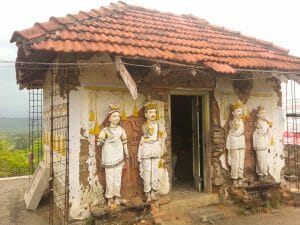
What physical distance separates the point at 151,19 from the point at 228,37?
2.19 meters

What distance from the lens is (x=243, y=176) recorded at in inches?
285

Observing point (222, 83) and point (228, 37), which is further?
point (228, 37)

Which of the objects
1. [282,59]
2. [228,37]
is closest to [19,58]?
[228,37]

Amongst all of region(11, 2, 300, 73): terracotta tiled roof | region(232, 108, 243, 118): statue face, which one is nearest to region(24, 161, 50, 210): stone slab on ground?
region(11, 2, 300, 73): terracotta tiled roof

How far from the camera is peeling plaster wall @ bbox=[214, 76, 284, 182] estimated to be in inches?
280

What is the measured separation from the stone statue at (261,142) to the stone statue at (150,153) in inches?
105

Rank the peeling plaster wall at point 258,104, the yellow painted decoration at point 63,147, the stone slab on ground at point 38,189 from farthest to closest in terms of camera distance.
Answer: the peeling plaster wall at point 258,104
the stone slab on ground at point 38,189
the yellow painted decoration at point 63,147

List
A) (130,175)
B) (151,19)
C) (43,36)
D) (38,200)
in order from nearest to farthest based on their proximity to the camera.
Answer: (43,36) → (130,175) → (38,200) → (151,19)

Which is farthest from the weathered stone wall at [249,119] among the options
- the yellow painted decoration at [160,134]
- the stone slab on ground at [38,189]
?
the stone slab on ground at [38,189]

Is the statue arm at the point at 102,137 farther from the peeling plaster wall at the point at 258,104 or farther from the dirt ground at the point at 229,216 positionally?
the peeling plaster wall at the point at 258,104

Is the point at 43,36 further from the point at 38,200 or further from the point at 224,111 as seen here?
the point at 224,111

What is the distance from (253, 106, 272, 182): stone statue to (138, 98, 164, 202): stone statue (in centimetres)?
266

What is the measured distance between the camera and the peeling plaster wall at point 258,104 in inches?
280

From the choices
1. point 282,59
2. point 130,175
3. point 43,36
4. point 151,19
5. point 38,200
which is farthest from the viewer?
point 151,19
